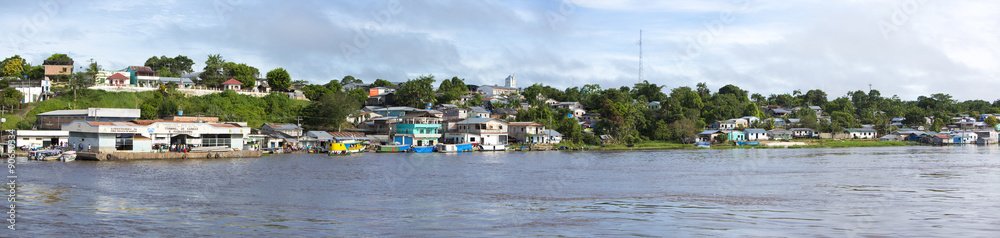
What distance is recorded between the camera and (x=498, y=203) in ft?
56.3

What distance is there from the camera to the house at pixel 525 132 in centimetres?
5719

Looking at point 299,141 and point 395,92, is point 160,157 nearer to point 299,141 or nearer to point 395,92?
point 299,141

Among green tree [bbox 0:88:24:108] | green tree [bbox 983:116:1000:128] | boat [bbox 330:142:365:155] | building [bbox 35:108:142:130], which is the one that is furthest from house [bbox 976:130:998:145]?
green tree [bbox 0:88:24:108]

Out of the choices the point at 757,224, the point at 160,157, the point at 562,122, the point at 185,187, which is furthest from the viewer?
the point at 562,122

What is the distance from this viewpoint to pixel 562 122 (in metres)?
60.6

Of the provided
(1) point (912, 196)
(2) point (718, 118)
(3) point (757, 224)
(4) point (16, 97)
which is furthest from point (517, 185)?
(2) point (718, 118)

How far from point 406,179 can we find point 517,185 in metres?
4.92

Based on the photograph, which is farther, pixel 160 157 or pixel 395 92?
pixel 395 92

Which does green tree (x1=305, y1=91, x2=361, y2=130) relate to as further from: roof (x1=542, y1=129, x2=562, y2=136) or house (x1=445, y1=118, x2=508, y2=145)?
roof (x1=542, y1=129, x2=562, y2=136)

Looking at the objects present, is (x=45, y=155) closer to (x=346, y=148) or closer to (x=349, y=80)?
(x=346, y=148)

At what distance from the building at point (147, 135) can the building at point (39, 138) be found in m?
3.16

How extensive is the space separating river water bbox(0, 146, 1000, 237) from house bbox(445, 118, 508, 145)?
2498cm

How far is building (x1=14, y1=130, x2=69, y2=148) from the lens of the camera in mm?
37688

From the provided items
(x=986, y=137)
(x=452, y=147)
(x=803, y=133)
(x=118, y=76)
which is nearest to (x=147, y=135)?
(x=452, y=147)
